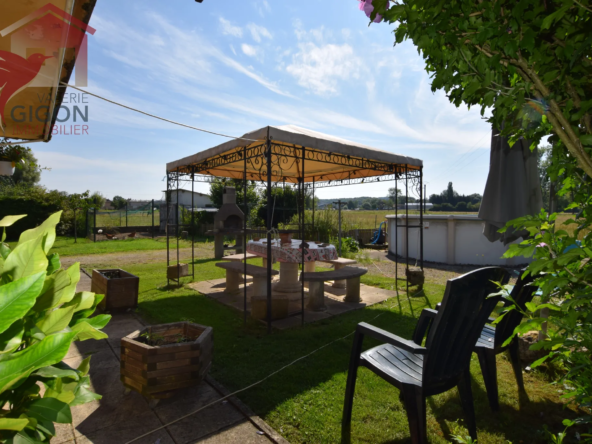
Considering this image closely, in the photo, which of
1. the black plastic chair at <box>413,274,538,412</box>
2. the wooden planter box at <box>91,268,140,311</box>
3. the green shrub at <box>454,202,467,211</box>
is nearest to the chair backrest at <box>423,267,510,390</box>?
the black plastic chair at <box>413,274,538,412</box>

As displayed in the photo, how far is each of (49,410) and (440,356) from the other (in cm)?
199

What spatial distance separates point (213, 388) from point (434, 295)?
14.8 feet

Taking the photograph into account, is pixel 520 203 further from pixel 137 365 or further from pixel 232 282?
pixel 232 282

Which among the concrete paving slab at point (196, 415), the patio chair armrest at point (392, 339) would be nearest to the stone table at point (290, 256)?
the concrete paving slab at point (196, 415)

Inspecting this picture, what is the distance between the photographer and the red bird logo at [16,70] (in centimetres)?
274

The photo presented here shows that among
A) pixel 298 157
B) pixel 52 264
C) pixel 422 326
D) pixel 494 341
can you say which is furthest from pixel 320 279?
pixel 52 264

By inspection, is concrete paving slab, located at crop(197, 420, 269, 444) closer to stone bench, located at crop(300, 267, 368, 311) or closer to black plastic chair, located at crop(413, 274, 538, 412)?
black plastic chair, located at crop(413, 274, 538, 412)

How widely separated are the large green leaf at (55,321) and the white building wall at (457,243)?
30.9ft

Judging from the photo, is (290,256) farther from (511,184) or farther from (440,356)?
(440,356)

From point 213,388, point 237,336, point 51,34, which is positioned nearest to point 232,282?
point 237,336

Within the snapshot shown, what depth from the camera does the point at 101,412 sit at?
2.41 m

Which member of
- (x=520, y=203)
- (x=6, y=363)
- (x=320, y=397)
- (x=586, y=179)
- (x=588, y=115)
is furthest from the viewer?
(x=520, y=203)

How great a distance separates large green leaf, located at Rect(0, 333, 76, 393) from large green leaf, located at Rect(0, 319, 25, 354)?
0.02 m

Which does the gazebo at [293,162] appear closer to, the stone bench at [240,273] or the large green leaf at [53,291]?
the stone bench at [240,273]
